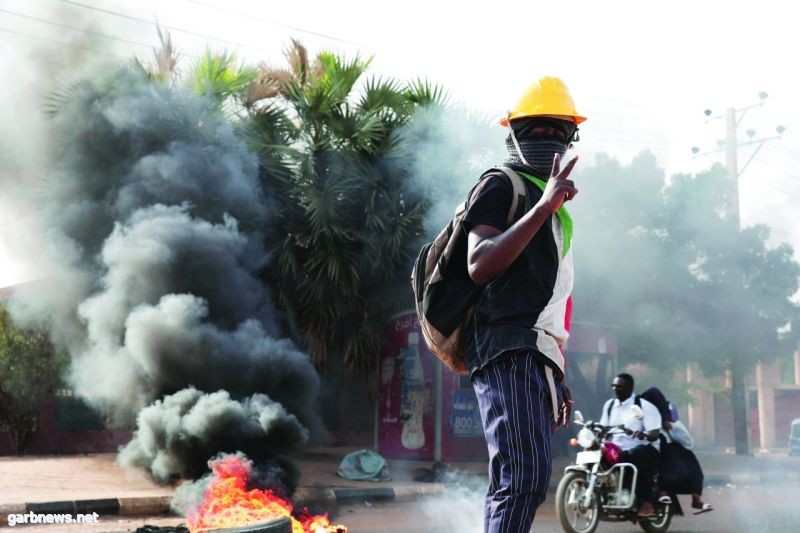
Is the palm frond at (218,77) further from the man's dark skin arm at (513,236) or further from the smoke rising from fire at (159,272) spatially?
the man's dark skin arm at (513,236)

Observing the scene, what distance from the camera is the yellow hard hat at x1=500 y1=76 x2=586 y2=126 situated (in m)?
2.34

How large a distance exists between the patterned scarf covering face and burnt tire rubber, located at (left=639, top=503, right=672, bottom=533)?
6050 millimetres

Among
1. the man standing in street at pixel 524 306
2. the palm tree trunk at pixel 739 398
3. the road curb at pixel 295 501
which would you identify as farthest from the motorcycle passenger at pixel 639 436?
the palm tree trunk at pixel 739 398

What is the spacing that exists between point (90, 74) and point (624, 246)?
11.9m

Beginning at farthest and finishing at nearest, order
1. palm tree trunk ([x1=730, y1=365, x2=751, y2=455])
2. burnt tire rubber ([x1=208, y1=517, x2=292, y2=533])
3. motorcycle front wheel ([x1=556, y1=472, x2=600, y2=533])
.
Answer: palm tree trunk ([x1=730, y1=365, x2=751, y2=455])
motorcycle front wheel ([x1=556, y1=472, x2=600, y2=533])
burnt tire rubber ([x1=208, y1=517, x2=292, y2=533])

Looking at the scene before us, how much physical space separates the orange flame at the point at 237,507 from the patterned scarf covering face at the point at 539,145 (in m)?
3.03

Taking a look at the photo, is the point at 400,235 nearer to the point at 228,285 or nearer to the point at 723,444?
the point at 228,285

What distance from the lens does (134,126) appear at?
1376cm

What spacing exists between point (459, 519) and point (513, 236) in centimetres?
629

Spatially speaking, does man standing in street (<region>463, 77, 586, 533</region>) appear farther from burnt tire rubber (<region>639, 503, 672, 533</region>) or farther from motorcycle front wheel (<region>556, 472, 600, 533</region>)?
burnt tire rubber (<region>639, 503, 672, 533</region>)

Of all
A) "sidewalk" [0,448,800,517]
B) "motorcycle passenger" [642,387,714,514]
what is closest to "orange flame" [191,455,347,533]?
"sidewalk" [0,448,800,517]

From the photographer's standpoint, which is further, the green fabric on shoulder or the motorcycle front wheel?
the motorcycle front wheel

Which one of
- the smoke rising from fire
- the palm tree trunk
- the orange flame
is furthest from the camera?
the palm tree trunk

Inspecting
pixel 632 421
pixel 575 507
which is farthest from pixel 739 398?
pixel 575 507
